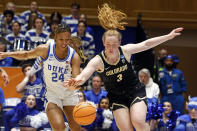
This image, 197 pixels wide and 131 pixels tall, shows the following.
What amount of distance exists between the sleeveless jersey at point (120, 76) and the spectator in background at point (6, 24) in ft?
20.3

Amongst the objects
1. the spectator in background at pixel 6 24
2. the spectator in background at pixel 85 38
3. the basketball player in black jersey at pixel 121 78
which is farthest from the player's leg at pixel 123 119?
the spectator in background at pixel 6 24

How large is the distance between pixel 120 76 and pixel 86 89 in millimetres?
4519

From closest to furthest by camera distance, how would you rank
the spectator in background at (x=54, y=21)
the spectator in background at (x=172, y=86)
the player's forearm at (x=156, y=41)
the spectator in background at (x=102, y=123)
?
the player's forearm at (x=156, y=41), the spectator in background at (x=102, y=123), the spectator in background at (x=172, y=86), the spectator in background at (x=54, y=21)

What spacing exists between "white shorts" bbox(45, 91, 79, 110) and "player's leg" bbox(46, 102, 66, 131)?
83 millimetres

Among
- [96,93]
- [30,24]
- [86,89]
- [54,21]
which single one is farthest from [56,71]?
[30,24]

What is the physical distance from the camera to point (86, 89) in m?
11.0

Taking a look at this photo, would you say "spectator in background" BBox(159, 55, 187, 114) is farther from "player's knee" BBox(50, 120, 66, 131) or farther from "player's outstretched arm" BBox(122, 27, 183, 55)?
"player's knee" BBox(50, 120, 66, 131)

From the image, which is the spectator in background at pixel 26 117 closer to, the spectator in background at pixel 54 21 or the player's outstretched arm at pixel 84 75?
the player's outstretched arm at pixel 84 75

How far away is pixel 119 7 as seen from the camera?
1425cm

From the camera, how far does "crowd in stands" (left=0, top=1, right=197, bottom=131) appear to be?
9031mm

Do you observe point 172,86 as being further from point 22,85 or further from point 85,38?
point 22,85

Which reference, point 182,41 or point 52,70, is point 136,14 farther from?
point 52,70

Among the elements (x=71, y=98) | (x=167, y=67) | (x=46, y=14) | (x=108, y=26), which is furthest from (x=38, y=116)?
(x=46, y=14)

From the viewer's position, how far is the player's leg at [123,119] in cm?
643
